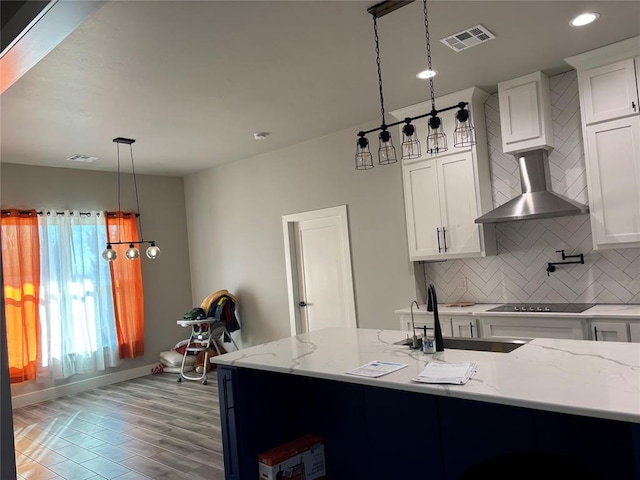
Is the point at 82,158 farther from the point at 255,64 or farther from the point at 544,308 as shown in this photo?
the point at 544,308

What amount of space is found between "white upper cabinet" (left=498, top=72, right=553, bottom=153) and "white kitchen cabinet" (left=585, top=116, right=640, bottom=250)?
38cm

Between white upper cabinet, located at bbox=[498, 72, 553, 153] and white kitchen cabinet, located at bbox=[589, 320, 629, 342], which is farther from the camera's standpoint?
white upper cabinet, located at bbox=[498, 72, 553, 153]

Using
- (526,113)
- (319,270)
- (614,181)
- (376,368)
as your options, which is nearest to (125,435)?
(319,270)

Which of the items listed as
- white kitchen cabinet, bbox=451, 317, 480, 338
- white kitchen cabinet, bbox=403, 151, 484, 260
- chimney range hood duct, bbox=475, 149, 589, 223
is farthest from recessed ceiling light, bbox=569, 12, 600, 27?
white kitchen cabinet, bbox=451, 317, 480, 338

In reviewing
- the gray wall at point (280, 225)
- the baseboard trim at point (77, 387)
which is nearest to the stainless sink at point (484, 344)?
the gray wall at point (280, 225)

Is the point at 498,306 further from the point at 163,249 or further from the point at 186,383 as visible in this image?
the point at 163,249

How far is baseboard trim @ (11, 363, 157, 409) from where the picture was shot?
5710mm

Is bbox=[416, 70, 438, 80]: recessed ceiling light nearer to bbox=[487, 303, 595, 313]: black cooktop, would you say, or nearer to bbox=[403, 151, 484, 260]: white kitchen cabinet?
bbox=[403, 151, 484, 260]: white kitchen cabinet

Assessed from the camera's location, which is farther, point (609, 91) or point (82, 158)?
point (82, 158)

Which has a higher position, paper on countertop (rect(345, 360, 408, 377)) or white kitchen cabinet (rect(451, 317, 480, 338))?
Answer: paper on countertop (rect(345, 360, 408, 377))

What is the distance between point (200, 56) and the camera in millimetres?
A: 3305

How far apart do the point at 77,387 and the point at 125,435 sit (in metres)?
2.20

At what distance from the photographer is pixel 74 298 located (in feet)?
20.1

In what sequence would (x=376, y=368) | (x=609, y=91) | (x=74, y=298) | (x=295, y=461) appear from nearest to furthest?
(x=376, y=368) < (x=295, y=461) < (x=609, y=91) < (x=74, y=298)
